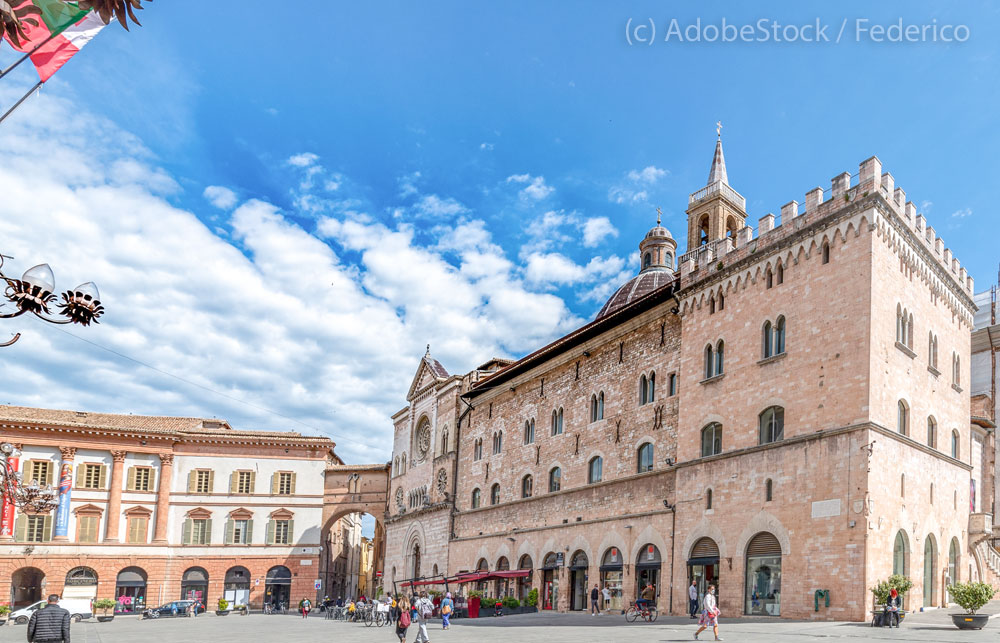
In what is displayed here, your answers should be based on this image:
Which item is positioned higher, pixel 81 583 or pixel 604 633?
pixel 604 633

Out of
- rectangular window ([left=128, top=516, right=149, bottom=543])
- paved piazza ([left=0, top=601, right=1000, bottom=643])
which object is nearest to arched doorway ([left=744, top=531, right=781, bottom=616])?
paved piazza ([left=0, top=601, right=1000, bottom=643])

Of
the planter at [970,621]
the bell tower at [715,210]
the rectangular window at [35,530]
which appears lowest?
the rectangular window at [35,530]

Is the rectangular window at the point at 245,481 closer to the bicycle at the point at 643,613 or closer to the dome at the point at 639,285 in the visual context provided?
the dome at the point at 639,285

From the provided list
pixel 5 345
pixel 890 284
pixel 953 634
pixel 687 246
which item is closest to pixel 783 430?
pixel 890 284

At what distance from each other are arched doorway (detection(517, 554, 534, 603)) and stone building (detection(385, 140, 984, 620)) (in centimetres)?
10

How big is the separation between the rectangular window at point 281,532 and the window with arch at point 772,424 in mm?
42503

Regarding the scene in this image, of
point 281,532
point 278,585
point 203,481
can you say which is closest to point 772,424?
point 281,532

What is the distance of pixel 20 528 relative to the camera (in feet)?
183

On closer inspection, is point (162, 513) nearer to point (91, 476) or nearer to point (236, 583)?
point (91, 476)

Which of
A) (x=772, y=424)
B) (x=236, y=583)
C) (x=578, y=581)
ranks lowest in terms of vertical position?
(x=236, y=583)

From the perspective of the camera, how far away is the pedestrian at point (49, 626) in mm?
13852

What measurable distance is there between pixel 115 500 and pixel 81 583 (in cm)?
537

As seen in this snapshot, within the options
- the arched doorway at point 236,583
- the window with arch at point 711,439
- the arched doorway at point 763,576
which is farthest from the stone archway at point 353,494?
the arched doorway at point 763,576

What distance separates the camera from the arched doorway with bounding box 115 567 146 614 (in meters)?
56.4
